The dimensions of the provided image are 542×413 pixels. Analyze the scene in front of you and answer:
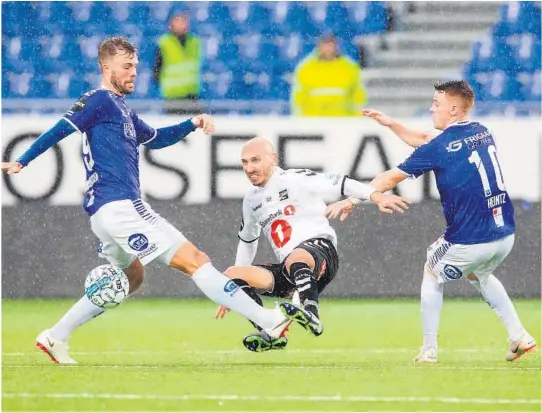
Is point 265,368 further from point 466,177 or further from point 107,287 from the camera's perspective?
point 466,177

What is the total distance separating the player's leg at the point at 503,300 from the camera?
7.75 m

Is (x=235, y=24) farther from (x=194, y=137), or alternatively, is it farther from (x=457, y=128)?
(x=457, y=128)

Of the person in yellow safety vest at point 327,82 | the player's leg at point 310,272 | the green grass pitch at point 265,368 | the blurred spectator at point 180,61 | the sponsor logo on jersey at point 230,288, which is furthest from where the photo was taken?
the blurred spectator at point 180,61

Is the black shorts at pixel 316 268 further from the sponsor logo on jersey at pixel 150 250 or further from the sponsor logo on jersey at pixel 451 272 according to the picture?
the sponsor logo on jersey at pixel 150 250

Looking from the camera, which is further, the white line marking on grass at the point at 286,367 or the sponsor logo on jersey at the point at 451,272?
the sponsor logo on jersey at the point at 451,272

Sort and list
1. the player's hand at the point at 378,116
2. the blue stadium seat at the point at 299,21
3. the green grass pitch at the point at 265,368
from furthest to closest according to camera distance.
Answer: the blue stadium seat at the point at 299,21, the player's hand at the point at 378,116, the green grass pitch at the point at 265,368

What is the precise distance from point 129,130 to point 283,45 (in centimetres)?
826

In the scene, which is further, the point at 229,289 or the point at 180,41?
the point at 180,41

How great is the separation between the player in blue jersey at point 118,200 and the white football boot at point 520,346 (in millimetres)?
1396

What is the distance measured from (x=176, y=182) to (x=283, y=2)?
4555 millimetres

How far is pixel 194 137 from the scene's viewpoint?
40.8 ft

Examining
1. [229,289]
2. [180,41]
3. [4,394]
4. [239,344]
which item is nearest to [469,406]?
[229,289]

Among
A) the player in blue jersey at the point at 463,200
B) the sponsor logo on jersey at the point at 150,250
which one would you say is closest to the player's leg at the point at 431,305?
the player in blue jersey at the point at 463,200

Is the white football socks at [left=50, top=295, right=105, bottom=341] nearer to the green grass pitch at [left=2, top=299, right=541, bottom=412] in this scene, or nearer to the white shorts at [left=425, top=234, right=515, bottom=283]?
the green grass pitch at [left=2, top=299, right=541, bottom=412]
